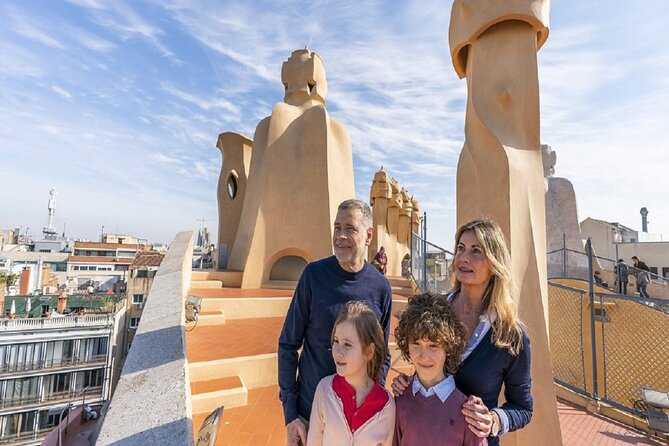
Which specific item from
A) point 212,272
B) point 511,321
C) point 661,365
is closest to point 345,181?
point 212,272

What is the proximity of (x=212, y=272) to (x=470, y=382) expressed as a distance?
10.9 m

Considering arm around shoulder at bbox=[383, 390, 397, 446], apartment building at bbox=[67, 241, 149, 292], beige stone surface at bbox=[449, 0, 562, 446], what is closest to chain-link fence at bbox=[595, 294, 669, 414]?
beige stone surface at bbox=[449, 0, 562, 446]

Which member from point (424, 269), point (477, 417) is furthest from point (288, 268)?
point (477, 417)

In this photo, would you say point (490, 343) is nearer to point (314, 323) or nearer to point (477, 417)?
point (477, 417)

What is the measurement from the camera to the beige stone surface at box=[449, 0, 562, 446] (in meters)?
3.72

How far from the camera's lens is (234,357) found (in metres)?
4.85

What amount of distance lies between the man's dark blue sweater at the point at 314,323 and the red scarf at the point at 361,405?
8.1 inches

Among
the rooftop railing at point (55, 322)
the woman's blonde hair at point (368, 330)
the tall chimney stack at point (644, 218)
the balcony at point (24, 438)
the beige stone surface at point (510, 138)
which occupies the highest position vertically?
the tall chimney stack at point (644, 218)

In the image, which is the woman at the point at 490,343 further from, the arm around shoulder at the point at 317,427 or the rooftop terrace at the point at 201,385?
the rooftop terrace at the point at 201,385

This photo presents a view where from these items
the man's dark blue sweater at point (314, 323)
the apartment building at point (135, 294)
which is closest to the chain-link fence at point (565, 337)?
the man's dark blue sweater at point (314, 323)

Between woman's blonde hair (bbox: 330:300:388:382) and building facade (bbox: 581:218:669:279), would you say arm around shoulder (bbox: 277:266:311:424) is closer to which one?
woman's blonde hair (bbox: 330:300:388:382)

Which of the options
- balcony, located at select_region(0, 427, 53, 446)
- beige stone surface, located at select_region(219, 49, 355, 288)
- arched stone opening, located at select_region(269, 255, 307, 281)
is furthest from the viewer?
balcony, located at select_region(0, 427, 53, 446)

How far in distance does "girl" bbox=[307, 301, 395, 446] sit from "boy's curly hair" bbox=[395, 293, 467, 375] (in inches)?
6.4

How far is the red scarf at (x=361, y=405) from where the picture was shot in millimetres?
1486
